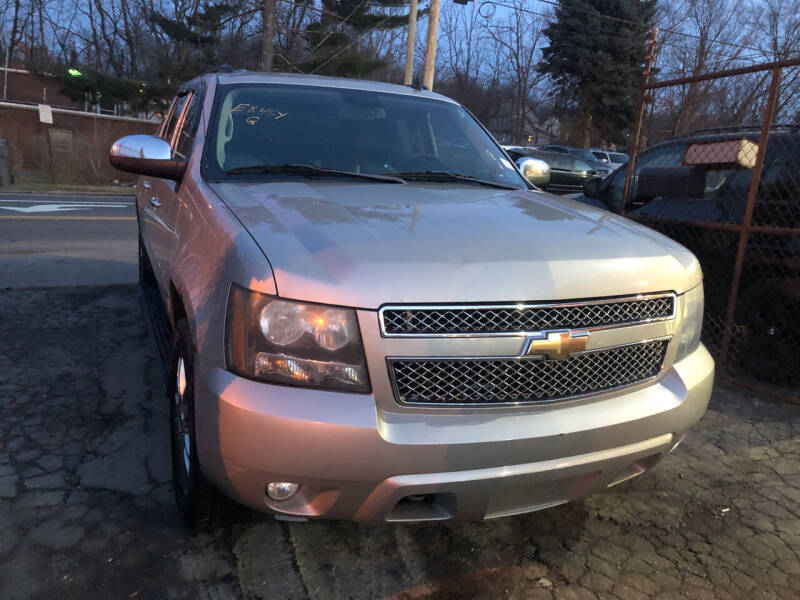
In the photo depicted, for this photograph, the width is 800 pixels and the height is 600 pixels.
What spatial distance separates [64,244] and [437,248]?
8092mm

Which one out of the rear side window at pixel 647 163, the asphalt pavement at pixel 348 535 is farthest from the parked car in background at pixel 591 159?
the asphalt pavement at pixel 348 535

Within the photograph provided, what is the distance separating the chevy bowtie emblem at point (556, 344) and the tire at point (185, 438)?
3.72ft

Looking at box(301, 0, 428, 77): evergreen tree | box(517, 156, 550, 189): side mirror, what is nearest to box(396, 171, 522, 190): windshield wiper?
box(517, 156, 550, 189): side mirror

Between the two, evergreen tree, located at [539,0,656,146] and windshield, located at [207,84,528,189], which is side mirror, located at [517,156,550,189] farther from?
evergreen tree, located at [539,0,656,146]

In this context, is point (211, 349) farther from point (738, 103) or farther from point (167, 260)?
point (738, 103)

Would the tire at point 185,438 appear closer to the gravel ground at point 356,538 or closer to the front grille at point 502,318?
the gravel ground at point 356,538

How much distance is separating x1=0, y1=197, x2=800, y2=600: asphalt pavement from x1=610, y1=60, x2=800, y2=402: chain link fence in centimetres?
98

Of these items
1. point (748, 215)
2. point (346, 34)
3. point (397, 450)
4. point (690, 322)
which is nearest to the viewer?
point (397, 450)

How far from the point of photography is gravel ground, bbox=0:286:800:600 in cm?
225

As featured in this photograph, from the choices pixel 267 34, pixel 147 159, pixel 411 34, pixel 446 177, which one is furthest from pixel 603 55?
pixel 147 159

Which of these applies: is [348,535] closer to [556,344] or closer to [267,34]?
[556,344]

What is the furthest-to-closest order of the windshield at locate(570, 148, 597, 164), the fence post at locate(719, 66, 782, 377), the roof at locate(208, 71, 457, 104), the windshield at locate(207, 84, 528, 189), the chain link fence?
1. the windshield at locate(570, 148, 597, 164)
2. the chain link fence
3. the fence post at locate(719, 66, 782, 377)
4. the roof at locate(208, 71, 457, 104)
5. the windshield at locate(207, 84, 528, 189)

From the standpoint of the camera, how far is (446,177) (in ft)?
10.6

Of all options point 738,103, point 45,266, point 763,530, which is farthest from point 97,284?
point 738,103
